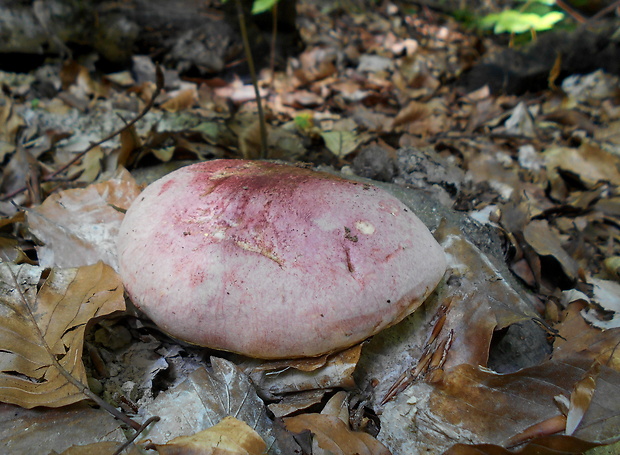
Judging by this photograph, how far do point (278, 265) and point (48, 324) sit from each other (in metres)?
0.92

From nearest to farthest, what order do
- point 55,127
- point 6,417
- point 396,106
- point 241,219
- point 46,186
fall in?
point 6,417
point 241,219
point 46,186
point 55,127
point 396,106

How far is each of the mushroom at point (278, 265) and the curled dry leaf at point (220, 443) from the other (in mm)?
243

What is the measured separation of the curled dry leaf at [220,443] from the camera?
118cm

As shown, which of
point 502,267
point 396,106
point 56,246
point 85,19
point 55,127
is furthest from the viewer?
point 396,106

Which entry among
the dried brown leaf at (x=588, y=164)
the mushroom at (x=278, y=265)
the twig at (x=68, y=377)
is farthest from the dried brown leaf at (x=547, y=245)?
the twig at (x=68, y=377)

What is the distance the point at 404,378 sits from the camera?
1.52 meters

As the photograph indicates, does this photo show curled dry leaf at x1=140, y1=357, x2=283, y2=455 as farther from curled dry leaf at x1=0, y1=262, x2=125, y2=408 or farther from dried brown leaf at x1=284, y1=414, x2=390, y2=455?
curled dry leaf at x1=0, y1=262, x2=125, y2=408

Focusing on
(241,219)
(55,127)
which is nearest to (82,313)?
(241,219)

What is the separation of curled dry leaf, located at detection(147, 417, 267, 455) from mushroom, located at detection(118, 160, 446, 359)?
0.80ft

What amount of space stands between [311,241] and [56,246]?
1.28 metres

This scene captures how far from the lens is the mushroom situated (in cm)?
132

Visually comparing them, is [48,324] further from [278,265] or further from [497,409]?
[497,409]

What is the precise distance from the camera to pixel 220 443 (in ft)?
3.91

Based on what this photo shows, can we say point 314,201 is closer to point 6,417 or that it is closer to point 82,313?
point 82,313
